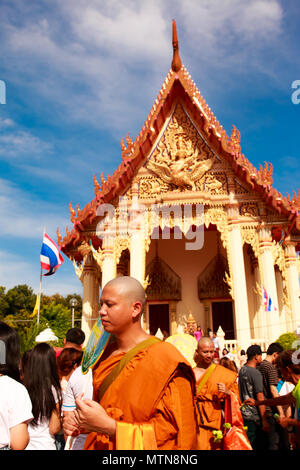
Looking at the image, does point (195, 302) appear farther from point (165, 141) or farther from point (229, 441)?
point (229, 441)

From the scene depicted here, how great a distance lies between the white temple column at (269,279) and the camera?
1134 centimetres

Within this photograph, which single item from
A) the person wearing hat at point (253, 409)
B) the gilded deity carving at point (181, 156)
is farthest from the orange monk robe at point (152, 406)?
the gilded deity carving at point (181, 156)

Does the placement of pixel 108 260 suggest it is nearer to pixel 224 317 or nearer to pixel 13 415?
pixel 224 317

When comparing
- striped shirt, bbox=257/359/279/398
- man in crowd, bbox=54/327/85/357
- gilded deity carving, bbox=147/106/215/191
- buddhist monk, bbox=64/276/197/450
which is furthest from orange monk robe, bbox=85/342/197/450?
gilded deity carving, bbox=147/106/215/191

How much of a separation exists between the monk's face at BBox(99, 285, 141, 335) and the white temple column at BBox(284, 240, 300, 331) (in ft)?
35.2

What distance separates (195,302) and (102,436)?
1374 cm

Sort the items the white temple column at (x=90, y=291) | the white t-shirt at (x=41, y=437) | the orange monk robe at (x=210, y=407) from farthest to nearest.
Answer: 1. the white temple column at (x=90, y=291)
2. the orange monk robe at (x=210, y=407)
3. the white t-shirt at (x=41, y=437)

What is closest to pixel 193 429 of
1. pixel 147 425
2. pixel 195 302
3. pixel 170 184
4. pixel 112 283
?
pixel 147 425

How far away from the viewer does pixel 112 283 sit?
2.12 m

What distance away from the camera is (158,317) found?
15.5 metres

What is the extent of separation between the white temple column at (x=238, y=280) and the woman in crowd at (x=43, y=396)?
921 cm

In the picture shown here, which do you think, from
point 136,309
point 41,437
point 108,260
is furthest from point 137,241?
point 136,309

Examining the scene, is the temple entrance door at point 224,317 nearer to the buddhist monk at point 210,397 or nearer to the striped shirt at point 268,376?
the striped shirt at point 268,376
